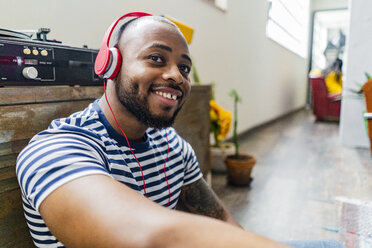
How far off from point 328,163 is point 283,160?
1.39 feet

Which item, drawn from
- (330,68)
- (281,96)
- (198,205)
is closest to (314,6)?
(330,68)

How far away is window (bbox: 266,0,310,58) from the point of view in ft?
17.5

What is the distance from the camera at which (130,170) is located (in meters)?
0.73

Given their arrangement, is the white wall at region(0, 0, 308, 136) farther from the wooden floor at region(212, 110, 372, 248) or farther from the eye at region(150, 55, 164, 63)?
the wooden floor at region(212, 110, 372, 248)

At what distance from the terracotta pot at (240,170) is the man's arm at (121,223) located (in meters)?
1.91

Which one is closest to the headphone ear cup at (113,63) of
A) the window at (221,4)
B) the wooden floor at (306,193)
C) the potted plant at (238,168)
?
the wooden floor at (306,193)

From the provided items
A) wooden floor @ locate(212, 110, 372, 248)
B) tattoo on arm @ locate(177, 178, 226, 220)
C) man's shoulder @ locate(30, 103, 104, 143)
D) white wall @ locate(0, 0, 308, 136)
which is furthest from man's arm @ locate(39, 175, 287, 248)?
wooden floor @ locate(212, 110, 372, 248)

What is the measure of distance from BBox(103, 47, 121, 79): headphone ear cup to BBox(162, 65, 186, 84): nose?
0.12m

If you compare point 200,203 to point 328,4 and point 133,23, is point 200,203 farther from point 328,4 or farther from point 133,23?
point 328,4

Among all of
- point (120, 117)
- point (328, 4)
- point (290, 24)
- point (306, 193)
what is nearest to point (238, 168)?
point (306, 193)

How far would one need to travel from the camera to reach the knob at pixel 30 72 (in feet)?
2.44

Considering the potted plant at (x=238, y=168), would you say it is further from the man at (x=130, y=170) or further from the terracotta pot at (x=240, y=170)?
the man at (x=130, y=170)

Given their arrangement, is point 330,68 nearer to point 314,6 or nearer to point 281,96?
point 281,96

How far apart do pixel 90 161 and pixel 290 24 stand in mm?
6891
